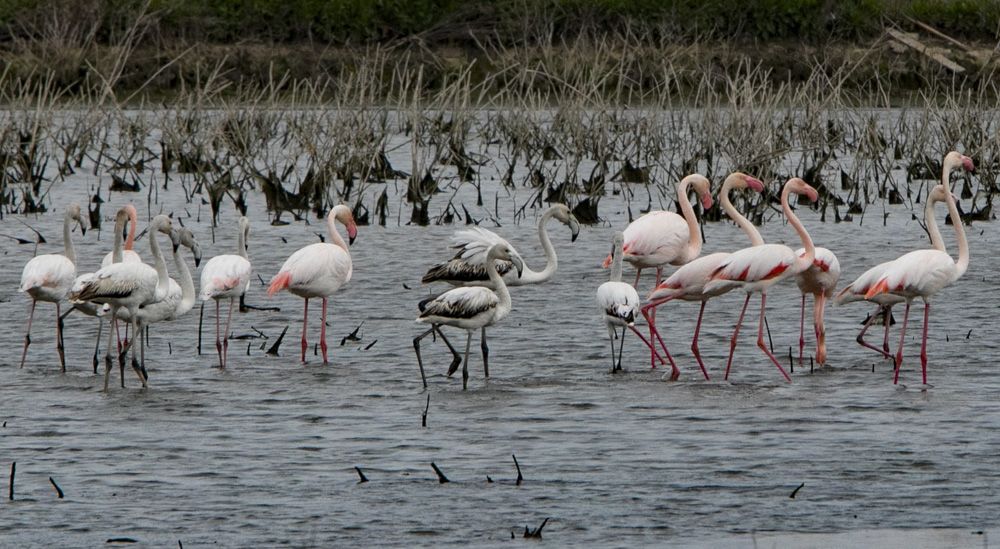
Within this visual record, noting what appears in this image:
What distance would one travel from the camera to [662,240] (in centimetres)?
1029

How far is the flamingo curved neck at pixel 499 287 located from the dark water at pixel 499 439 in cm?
39

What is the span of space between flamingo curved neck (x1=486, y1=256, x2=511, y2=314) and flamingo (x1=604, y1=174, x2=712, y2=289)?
61.4 inches

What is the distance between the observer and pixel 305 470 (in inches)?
260

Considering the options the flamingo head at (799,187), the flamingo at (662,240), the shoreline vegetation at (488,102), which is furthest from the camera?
the shoreline vegetation at (488,102)

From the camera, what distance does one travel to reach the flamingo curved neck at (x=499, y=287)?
870 cm

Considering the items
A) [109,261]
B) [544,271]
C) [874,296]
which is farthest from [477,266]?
[874,296]

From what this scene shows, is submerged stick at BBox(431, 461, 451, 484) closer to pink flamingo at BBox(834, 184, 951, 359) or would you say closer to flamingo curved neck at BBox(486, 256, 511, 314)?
flamingo curved neck at BBox(486, 256, 511, 314)

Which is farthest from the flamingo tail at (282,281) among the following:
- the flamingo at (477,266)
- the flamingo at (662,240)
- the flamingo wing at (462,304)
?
the flamingo at (662,240)

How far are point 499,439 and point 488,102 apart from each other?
34.6 ft

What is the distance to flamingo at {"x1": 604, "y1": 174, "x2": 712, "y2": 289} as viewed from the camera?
33.7 ft

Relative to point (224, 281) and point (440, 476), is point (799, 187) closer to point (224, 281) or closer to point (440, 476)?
point (224, 281)

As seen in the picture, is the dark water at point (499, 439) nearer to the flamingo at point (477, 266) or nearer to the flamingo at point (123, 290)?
the flamingo at point (123, 290)

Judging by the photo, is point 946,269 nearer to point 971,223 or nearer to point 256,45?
point 971,223

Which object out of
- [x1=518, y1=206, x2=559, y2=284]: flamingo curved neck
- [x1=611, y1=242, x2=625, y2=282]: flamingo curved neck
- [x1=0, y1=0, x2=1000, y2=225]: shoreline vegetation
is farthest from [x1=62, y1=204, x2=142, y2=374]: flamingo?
[x1=0, y1=0, x2=1000, y2=225]: shoreline vegetation
